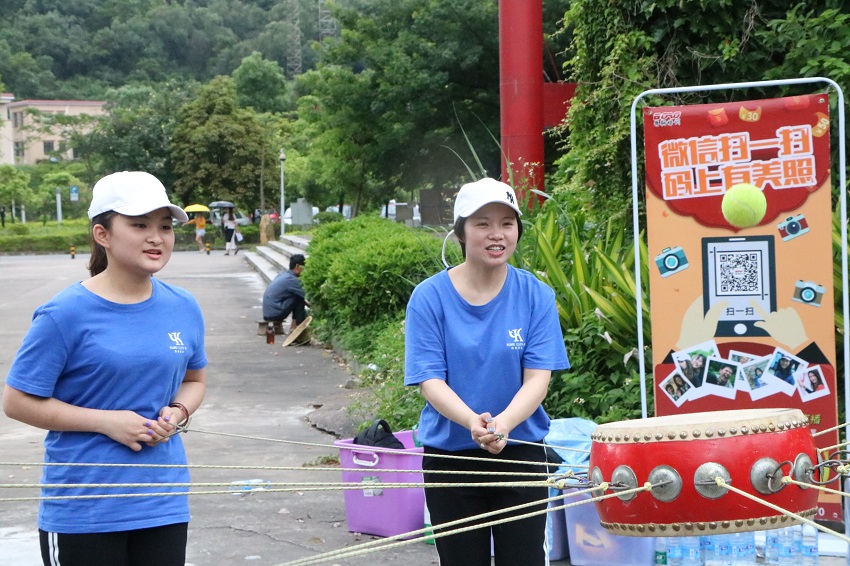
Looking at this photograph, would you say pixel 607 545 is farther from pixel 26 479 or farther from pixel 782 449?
pixel 26 479

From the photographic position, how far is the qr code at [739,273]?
17.0ft

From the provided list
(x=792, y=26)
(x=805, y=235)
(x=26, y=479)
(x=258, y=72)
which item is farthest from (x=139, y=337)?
(x=258, y=72)

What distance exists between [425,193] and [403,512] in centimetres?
2302

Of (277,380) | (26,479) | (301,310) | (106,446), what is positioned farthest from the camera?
(301,310)

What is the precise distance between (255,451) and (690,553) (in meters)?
4.10

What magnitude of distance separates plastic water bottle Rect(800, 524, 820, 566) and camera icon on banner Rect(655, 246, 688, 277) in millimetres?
1337

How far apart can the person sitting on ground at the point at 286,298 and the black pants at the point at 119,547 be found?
470 inches

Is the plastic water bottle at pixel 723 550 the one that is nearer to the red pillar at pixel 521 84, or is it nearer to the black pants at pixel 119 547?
the black pants at pixel 119 547

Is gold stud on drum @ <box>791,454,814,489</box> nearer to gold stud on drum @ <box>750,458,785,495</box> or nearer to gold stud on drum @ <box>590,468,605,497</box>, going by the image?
gold stud on drum @ <box>750,458,785,495</box>

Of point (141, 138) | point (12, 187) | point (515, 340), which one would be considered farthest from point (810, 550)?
point (12, 187)

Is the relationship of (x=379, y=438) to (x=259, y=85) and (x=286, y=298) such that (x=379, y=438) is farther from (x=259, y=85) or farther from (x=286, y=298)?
Answer: (x=259, y=85)

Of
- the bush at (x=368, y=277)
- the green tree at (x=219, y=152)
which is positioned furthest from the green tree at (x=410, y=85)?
the green tree at (x=219, y=152)

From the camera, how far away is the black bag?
5.69 m

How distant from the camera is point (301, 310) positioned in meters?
15.3
